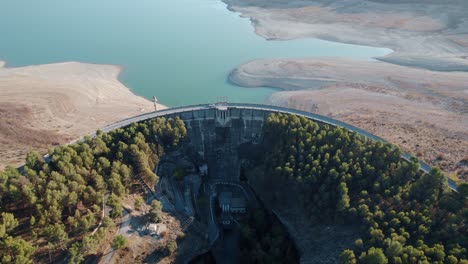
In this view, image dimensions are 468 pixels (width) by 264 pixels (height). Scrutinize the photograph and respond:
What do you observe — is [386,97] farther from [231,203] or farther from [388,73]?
[231,203]

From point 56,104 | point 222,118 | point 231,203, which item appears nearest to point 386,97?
point 222,118

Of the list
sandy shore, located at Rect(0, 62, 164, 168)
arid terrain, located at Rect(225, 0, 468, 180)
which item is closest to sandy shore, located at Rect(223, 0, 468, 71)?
arid terrain, located at Rect(225, 0, 468, 180)

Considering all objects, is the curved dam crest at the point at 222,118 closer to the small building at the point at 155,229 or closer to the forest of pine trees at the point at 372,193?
the forest of pine trees at the point at 372,193

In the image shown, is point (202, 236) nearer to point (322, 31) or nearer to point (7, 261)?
point (7, 261)

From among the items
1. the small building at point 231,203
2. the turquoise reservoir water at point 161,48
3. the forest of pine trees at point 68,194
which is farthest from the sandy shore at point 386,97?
the forest of pine trees at point 68,194

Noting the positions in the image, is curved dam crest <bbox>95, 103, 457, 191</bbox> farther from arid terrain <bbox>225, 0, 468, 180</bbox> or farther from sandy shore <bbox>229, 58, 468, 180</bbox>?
arid terrain <bbox>225, 0, 468, 180</bbox>

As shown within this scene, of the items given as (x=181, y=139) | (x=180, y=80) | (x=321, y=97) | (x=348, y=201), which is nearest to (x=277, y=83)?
(x=321, y=97)
